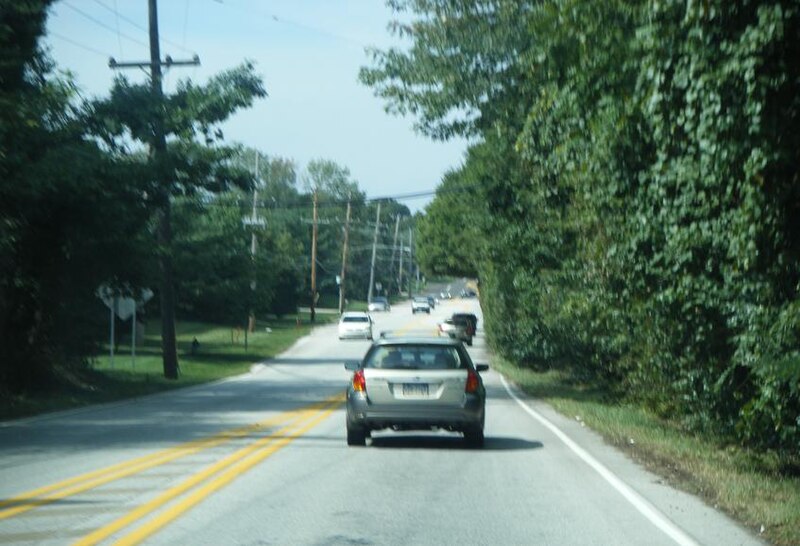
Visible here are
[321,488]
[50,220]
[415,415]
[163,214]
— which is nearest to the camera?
[321,488]

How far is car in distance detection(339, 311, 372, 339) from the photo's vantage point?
2734 inches

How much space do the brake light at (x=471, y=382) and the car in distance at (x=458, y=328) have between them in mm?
46097

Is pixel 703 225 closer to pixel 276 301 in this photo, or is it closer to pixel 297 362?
pixel 297 362

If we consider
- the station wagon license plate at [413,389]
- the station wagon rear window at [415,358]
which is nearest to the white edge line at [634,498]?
the station wagon rear window at [415,358]

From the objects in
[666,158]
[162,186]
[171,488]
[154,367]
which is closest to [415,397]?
[171,488]

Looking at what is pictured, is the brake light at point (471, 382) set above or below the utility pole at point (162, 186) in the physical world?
below

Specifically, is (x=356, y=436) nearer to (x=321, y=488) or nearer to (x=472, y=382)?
(x=472, y=382)

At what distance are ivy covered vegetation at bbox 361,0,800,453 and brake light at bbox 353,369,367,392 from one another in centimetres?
363

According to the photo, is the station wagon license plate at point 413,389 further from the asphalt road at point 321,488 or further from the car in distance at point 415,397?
the asphalt road at point 321,488

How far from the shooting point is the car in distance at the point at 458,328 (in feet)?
216

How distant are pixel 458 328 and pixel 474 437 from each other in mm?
49027

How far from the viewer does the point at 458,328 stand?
219ft

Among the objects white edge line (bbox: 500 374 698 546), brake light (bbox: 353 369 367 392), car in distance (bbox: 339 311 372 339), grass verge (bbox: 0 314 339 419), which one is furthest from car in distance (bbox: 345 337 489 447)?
car in distance (bbox: 339 311 372 339)

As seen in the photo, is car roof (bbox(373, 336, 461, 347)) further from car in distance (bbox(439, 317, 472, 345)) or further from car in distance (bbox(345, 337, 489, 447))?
car in distance (bbox(439, 317, 472, 345))
